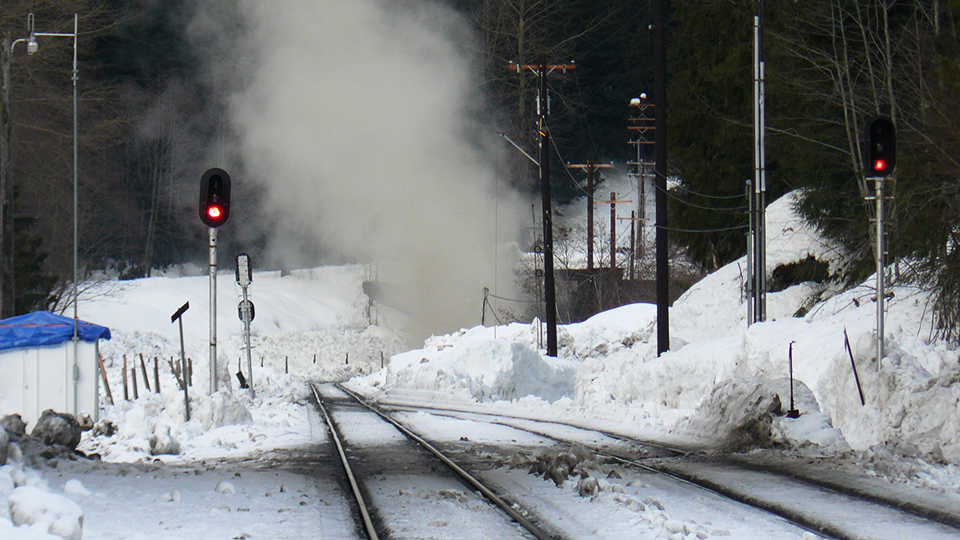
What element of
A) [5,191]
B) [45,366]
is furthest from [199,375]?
[5,191]

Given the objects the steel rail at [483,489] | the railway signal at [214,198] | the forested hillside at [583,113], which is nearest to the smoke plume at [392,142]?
the forested hillside at [583,113]

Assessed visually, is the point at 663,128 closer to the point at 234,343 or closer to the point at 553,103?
the point at 234,343

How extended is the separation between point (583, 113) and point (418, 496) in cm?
5789

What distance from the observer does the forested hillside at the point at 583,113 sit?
1805cm

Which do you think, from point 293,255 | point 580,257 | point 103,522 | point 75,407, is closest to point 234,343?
point 293,255

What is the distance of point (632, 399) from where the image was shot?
1864cm

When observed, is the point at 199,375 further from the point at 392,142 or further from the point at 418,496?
the point at 392,142

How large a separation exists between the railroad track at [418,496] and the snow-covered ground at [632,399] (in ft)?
1.92

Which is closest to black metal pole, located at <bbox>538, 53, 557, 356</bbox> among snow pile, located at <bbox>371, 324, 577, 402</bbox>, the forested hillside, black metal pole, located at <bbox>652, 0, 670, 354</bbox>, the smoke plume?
snow pile, located at <bbox>371, 324, 577, 402</bbox>

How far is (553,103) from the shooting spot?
6481 centimetres

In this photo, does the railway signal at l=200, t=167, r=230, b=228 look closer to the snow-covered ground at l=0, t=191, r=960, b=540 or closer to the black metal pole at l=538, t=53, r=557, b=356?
the snow-covered ground at l=0, t=191, r=960, b=540

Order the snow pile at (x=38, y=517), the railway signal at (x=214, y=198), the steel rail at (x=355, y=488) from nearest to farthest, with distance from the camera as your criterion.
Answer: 1. the snow pile at (x=38, y=517)
2. the steel rail at (x=355, y=488)
3. the railway signal at (x=214, y=198)

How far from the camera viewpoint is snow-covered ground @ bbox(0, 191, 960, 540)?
871 centimetres

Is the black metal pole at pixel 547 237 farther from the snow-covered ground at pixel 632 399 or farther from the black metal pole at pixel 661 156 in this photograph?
the black metal pole at pixel 661 156
